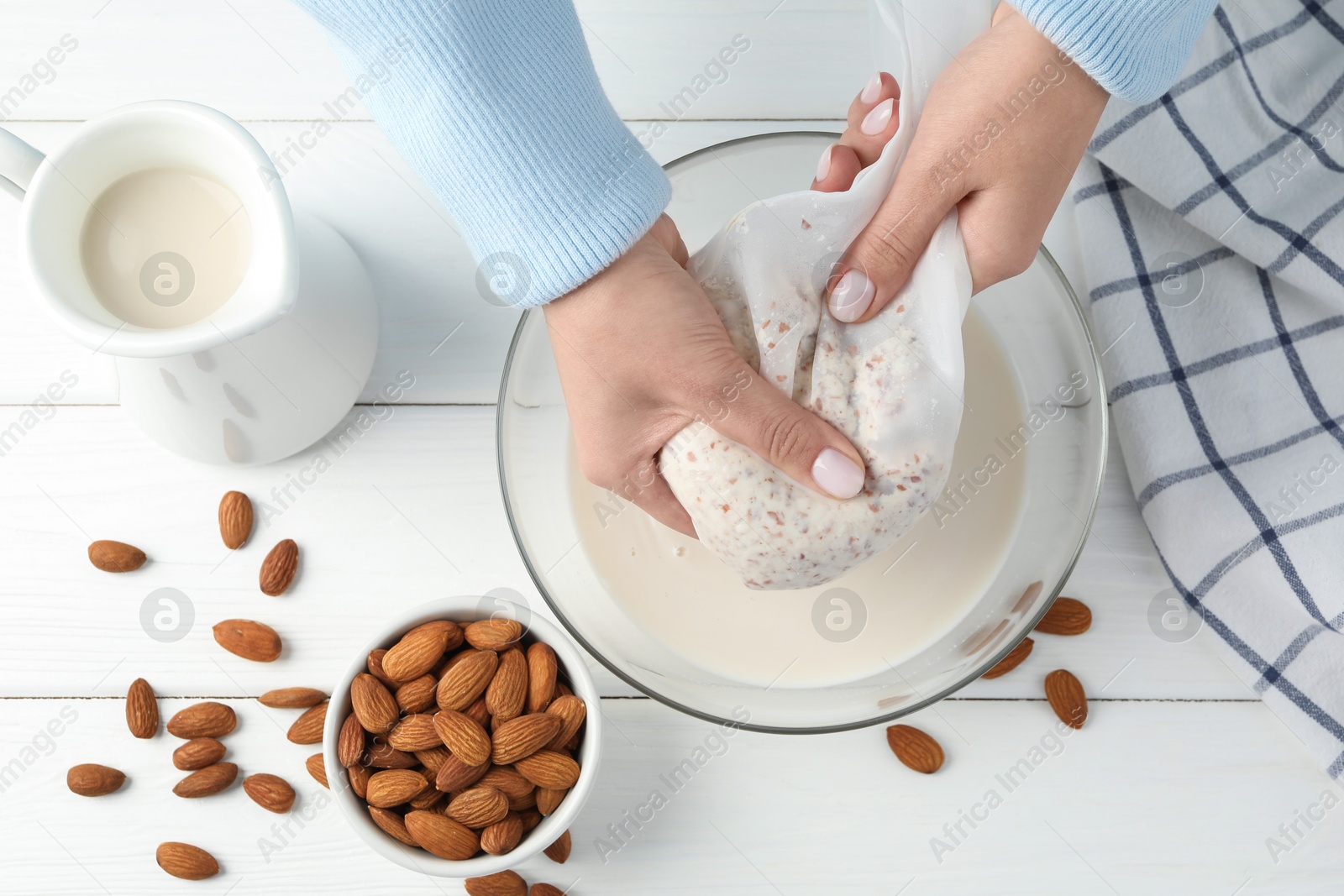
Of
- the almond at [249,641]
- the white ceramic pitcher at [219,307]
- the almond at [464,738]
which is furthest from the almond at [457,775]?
the white ceramic pitcher at [219,307]

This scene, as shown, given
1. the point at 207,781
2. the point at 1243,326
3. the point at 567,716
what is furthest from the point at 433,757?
the point at 1243,326

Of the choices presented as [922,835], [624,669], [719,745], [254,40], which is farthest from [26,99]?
[922,835]

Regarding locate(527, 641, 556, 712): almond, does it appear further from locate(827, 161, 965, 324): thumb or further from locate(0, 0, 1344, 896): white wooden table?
locate(827, 161, 965, 324): thumb

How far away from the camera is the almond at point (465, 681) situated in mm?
814

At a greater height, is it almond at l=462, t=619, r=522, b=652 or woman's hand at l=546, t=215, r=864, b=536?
woman's hand at l=546, t=215, r=864, b=536

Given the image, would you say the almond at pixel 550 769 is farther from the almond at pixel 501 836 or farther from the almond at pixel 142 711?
the almond at pixel 142 711

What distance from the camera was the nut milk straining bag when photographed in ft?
2.27

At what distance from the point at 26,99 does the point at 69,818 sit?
0.74 metres

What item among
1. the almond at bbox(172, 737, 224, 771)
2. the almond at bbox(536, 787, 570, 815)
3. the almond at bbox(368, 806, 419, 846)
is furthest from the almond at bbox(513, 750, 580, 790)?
the almond at bbox(172, 737, 224, 771)

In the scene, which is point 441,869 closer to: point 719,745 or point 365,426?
point 719,745

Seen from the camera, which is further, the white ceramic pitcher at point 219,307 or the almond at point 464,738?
the almond at point 464,738

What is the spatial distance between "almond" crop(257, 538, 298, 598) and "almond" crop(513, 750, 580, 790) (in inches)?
11.9

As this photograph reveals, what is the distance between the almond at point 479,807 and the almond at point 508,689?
0.06 m

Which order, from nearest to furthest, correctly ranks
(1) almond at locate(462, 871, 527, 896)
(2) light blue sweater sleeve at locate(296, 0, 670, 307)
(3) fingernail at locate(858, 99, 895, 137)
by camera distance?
(2) light blue sweater sleeve at locate(296, 0, 670, 307), (3) fingernail at locate(858, 99, 895, 137), (1) almond at locate(462, 871, 527, 896)
